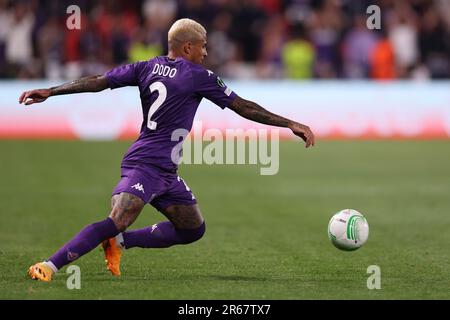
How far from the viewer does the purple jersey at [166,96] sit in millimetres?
8898

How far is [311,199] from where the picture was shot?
1580 centimetres

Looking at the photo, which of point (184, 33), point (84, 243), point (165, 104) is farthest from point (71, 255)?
point (184, 33)

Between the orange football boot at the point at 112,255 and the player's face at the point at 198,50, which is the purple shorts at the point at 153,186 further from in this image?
the player's face at the point at 198,50

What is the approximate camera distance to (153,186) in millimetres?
8812

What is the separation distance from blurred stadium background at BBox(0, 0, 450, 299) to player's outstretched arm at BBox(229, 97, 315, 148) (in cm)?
135

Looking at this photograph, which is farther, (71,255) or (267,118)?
(267,118)

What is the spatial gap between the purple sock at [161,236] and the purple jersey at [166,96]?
739 mm

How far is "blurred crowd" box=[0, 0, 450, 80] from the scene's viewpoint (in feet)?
84.5

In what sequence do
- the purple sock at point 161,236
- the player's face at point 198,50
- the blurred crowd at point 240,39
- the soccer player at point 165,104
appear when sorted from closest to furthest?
1. the soccer player at point 165,104
2. the player's face at point 198,50
3. the purple sock at point 161,236
4. the blurred crowd at point 240,39

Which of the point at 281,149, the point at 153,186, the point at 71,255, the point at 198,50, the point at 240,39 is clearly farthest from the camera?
the point at 240,39

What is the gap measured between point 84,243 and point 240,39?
19.0m

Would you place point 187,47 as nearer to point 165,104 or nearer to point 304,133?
point 165,104

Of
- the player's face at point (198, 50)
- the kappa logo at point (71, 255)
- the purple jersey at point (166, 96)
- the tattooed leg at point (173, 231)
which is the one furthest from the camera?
the tattooed leg at point (173, 231)

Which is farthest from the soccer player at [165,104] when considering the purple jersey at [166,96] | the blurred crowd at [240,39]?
the blurred crowd at [240,39]
